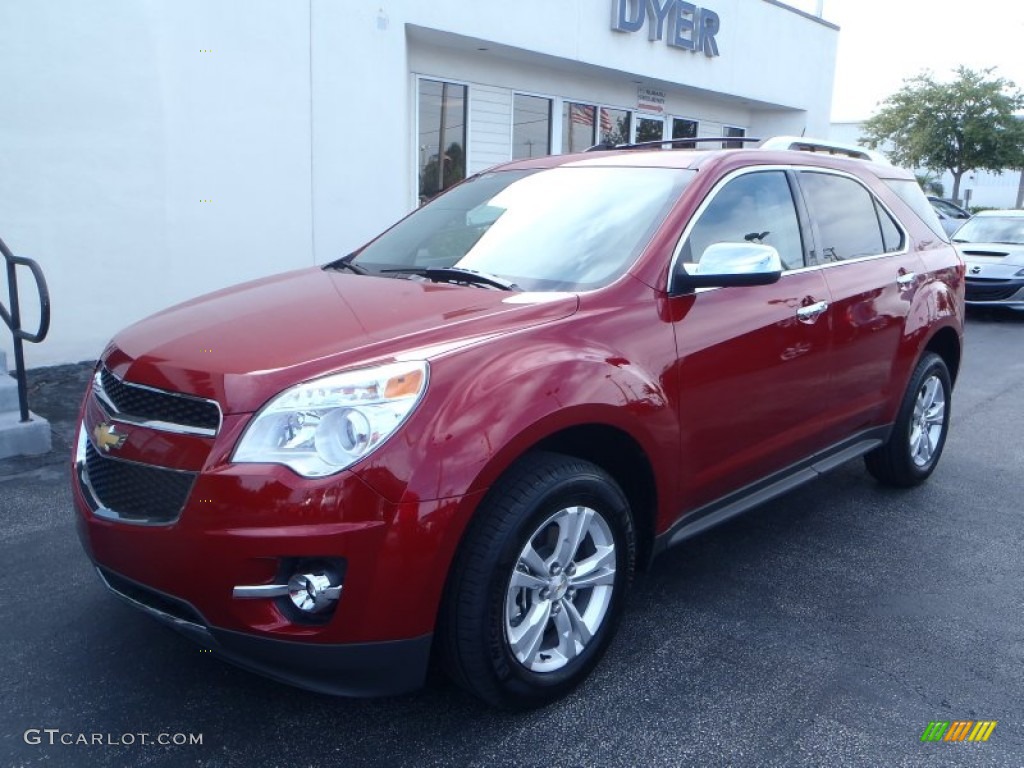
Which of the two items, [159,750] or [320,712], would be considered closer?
[159,750]

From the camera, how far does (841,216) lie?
4.32 m

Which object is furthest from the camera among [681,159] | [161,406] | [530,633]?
[681,159]

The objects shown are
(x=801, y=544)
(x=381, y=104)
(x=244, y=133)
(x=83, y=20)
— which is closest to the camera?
(x=801, y=544)

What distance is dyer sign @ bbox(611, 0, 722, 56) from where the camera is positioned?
1190 cm

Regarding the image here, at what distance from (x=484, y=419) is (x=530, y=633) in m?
0.72

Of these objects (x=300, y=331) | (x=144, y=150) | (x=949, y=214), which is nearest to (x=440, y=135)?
(x=144, y=150)

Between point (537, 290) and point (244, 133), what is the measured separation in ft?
19.5

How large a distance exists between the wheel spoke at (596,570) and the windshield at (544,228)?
930 mm

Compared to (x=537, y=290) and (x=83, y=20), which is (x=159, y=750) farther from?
(x=83, y=20)

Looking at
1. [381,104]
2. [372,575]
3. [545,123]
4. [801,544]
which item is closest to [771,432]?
[801,544]

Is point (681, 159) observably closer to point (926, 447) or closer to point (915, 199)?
point (915, 199)

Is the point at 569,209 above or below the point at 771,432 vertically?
above

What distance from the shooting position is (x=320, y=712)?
2.81 m

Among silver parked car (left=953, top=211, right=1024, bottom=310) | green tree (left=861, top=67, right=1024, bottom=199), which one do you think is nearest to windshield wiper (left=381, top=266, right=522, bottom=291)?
silver parked car (left=953, top=211, right=1024, bottom=310)
